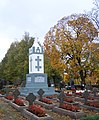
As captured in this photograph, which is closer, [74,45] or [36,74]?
[36,74]

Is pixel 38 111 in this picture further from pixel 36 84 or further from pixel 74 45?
pixel 74 45

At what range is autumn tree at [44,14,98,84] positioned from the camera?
32.7 meters

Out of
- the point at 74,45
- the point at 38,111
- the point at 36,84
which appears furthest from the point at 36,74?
the point at 38,111

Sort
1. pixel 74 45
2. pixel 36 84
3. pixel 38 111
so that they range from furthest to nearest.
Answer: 1. pixel 74 45
2. pixel 36 84
3. pixel 38 111

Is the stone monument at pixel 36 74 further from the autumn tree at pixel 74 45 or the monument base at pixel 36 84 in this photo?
the autumn tree at pixel 74 45

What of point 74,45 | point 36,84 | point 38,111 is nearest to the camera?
point 38,111

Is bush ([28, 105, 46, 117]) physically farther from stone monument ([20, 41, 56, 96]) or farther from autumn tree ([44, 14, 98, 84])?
autumn tree ([44, 14, 98, 84])

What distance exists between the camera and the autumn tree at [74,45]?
32.7 metres

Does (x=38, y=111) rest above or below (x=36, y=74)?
below

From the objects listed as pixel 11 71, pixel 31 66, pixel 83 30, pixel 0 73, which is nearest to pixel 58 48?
pixel 83 30

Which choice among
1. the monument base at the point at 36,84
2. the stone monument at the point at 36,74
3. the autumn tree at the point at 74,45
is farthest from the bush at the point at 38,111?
the autumn tree at the point at 74,45

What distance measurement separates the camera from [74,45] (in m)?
32.7

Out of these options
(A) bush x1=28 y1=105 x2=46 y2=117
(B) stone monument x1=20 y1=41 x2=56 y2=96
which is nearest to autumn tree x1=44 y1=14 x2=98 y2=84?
(B) stone monument x1=20 y1=41 x2=56 y2=96

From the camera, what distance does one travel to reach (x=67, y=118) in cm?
1321
